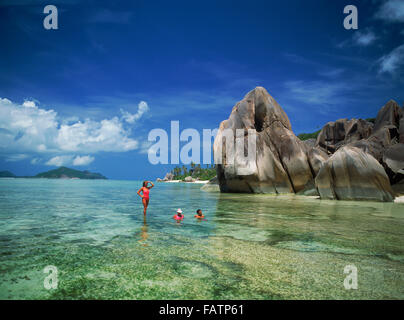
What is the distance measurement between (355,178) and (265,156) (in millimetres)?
9863

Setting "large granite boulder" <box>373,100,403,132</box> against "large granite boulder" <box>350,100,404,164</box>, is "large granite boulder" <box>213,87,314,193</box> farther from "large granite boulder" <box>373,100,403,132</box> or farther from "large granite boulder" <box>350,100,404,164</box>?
"large granite boulder" <box>373,100,403,132</box>

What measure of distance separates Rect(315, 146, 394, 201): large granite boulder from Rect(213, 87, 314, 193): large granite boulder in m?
6.61

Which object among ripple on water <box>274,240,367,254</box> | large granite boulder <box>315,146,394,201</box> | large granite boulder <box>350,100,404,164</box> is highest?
large granite boulder <box>350,100,404,164</box>

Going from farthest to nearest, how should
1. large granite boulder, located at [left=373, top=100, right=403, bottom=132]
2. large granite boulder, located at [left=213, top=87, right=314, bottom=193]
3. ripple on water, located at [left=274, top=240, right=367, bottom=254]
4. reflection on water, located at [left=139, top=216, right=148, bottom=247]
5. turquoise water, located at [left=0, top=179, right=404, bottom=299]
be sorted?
large granite boulder, located at [left=373, top=100, right=403, bottom=132], large granite boulder, located at [left=213, top=87, right=314, bottom=193], reflection on water, located at [left=139, top=216, right=148, bottom=247], ripple on water, located at [left=274, top=240, right=367, bottom=254], turquoise water, located at [left=0, top=179, right=404, bottom=299]

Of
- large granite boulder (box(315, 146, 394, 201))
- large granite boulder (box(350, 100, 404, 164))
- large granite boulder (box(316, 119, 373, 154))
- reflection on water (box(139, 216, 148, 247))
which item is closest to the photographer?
reflection on water (box(139, 216, 148, 247))

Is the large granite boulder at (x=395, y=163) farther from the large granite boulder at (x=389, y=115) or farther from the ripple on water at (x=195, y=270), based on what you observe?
the ripple on water at (x=195, y=270)

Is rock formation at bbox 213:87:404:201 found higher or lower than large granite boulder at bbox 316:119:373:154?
lower

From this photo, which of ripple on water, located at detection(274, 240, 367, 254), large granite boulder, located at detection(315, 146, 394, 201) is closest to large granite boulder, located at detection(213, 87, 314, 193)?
large granite boulder, located at detection(315, 146, 394, 201)

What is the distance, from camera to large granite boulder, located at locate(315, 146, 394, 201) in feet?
63.2

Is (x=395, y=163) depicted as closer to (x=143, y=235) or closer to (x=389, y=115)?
(x=389, y=115)

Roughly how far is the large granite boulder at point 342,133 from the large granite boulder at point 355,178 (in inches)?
1102
